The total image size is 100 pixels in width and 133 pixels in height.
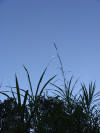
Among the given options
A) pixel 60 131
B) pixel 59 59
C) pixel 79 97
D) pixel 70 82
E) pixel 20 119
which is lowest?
pixel 60 131

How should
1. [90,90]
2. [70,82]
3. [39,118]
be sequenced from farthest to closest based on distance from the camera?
[90,90]
[70,82]
[39,118]

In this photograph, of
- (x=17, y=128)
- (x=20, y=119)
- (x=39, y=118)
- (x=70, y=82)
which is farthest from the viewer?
(x=70, y=82)

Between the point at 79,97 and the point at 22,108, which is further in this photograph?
the point at 79,97

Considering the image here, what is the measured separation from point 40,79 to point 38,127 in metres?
0.53

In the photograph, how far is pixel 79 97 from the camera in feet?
10.7

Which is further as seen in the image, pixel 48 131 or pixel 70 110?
pixel 70 110

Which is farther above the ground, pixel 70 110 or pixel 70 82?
pixel 70 82

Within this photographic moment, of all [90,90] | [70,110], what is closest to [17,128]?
[70,110]

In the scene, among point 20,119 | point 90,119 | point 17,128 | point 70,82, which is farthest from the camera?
point 70,82

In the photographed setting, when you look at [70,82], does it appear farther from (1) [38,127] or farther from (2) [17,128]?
(2) [17,128]

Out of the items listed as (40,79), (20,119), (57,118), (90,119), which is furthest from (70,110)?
(20,119)

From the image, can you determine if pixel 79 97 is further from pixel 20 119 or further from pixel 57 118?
pixel 20 119

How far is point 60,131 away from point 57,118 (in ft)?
0.99

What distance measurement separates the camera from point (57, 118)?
2207mm
